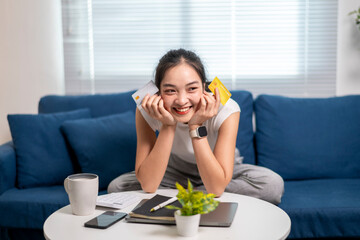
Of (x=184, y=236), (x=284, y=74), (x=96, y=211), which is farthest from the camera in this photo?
(x=284, y=74)

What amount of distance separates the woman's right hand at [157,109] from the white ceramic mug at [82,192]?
42cm

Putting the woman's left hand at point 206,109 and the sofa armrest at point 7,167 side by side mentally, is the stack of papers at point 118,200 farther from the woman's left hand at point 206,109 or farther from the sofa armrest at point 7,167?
the sofa armrest at point 7,167

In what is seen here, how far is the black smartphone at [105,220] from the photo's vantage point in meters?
1.09

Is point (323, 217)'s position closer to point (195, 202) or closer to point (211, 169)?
point (211, 169)

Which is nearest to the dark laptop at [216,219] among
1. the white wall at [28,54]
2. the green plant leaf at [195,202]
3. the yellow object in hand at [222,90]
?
the green plant leaf at [195,202]

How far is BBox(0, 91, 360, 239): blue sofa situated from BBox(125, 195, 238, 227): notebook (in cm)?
74

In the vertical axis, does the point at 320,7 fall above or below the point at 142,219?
above

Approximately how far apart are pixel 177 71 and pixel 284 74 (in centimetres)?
150

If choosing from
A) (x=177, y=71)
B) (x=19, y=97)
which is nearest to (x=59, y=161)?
(x=19, y=97)

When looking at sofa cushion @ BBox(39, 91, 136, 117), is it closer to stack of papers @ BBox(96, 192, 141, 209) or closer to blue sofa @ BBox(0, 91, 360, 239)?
blue sofa @ BBox(0, 91, 360, 239)

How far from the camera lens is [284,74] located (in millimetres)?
2838

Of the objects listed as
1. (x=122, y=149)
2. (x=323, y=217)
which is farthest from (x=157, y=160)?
(x=323, y=217)

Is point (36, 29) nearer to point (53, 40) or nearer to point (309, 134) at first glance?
point (53, 40)

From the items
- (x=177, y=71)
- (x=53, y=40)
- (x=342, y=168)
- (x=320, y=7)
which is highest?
(x=320, y=7)
